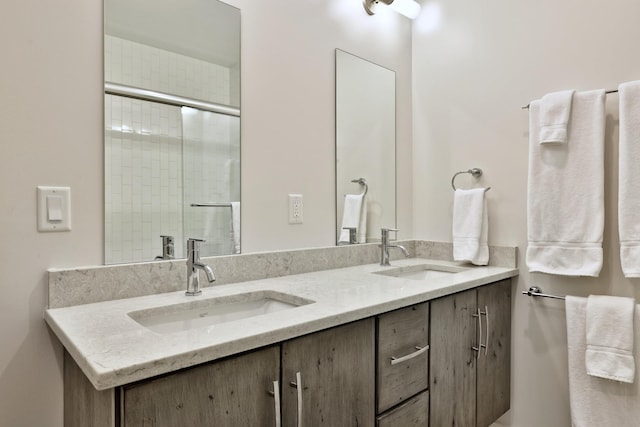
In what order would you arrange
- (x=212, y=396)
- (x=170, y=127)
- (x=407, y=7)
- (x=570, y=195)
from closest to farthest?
(x=212, y=396) → (x=170, y=127) → (x=570, y=195) → (x=407, y=7)

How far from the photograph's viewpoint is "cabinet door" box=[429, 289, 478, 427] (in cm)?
136

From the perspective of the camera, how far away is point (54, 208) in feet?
3.49

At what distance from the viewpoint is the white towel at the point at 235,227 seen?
1427 millimetres

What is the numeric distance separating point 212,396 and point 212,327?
15cm

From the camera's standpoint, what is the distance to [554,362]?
1.68 metres

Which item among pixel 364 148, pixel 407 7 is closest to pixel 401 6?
pixel 407 7

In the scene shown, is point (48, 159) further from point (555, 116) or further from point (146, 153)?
point (555, 116)

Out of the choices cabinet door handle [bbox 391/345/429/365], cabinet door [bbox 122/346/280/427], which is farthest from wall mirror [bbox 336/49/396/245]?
cabinet door [bbox 122/346/280/427]

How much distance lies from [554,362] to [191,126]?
5.76 feet

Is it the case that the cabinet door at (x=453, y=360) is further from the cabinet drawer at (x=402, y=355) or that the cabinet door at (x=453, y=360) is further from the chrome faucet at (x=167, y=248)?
the chrome faucet at (x=167, y=248)

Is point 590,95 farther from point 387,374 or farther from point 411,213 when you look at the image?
point 387,374

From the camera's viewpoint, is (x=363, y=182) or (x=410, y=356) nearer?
(x=410, y=356)

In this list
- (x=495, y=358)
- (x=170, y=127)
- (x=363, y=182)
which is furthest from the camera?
(x=363, y=182)

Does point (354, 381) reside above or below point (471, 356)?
above
